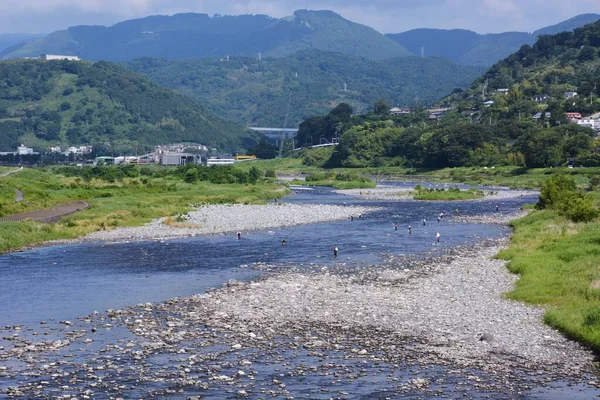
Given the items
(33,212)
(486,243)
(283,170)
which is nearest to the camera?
(486,243)

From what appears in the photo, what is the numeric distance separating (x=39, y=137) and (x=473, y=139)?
112 meters

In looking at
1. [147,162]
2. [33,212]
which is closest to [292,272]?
[33,212]

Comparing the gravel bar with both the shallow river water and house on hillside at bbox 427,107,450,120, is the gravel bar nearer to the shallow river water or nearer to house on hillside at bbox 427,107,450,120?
the shallow river water

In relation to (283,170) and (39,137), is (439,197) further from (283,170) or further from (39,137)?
(39,137)

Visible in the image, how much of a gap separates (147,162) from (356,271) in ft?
428

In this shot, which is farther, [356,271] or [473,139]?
[473,139]

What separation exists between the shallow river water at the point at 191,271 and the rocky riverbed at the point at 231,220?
2275 millimetres

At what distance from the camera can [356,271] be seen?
120 ft

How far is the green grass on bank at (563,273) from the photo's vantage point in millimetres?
24698

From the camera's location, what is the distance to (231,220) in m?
59.5

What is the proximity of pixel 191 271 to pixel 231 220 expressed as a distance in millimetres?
22499

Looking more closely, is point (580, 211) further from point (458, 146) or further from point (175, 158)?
point (175, 158)

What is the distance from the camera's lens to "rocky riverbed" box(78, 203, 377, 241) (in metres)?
50.9

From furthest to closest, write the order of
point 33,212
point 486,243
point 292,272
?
point 33,212
point 486,243
point 292,272
